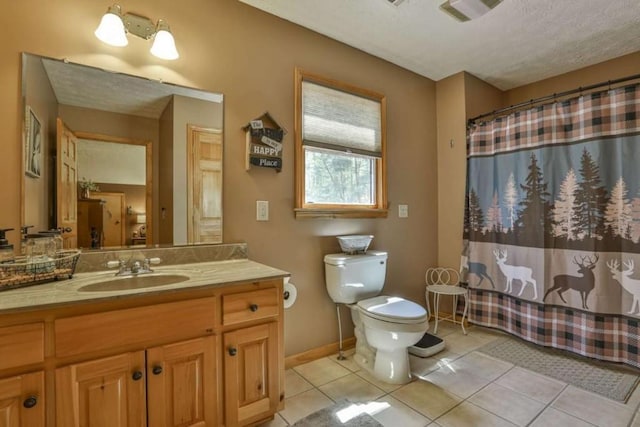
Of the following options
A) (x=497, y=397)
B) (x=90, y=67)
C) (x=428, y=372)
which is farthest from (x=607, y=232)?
(x=90, y=67)

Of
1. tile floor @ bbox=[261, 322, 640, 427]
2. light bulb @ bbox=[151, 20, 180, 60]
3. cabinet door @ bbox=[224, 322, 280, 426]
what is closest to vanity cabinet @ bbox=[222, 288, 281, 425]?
cabinet door @ bbox=[224, 322, 280, 426]

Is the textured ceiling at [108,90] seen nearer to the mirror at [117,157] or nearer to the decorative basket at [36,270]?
the mirror at [117,157]

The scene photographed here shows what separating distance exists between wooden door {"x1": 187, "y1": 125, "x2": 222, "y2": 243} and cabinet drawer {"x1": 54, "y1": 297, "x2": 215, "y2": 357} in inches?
23.3

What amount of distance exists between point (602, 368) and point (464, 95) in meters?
2.36

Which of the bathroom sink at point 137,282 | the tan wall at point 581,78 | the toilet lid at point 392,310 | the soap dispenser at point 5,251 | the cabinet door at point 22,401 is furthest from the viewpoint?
the tan wall at point 581,78

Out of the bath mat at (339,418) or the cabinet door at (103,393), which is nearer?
the cabinet door at (103,393)

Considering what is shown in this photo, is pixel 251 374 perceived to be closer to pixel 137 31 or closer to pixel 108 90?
pixel 108 90

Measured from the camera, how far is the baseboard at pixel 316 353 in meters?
2.17

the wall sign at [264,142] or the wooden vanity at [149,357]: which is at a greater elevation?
the wall sign at [264,142]

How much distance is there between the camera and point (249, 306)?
4.78 feet

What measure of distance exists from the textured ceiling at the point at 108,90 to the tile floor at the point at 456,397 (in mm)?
1812

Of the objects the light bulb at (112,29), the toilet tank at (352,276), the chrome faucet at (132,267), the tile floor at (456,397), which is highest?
the light bulb at (112,29)

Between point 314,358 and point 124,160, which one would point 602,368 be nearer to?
point 314,358

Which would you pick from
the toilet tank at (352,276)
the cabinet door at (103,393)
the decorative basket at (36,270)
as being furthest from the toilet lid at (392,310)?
the decorative basket at (36,270)
